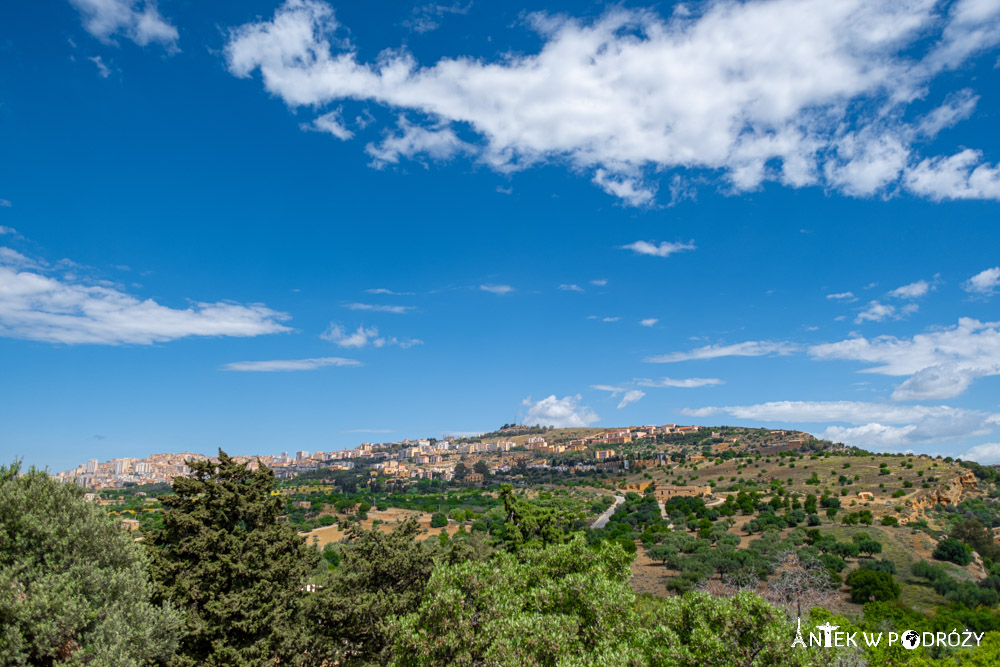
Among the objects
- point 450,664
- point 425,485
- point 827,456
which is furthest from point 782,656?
point 425,485

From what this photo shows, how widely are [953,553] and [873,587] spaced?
15.8 m

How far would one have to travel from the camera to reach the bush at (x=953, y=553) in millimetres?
44781

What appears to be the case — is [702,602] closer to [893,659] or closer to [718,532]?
[893,659]

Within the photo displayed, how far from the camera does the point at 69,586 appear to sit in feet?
50.4

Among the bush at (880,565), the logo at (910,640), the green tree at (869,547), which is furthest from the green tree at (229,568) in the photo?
the green tree at (869,547)

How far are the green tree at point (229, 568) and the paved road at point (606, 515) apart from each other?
53.4m

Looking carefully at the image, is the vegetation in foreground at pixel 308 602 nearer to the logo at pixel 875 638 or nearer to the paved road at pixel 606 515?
the logo at pixel 875 638

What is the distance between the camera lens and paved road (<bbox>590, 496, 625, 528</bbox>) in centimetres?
7222

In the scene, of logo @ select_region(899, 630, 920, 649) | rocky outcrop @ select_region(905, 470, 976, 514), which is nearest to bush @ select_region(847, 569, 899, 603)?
logo @ select_region(899, 630, 920, 649)

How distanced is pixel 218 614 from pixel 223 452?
582 cm

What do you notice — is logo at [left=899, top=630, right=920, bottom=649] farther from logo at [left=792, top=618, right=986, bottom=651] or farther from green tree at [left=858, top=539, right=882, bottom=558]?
green tree at [left=858, top=539, right=882, bottom=558]

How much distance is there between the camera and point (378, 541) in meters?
22.6

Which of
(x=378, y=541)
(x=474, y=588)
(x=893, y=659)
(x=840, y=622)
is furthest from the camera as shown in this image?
(x=378, y=541)

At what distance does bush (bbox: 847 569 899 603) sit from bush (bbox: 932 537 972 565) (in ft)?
41.5
